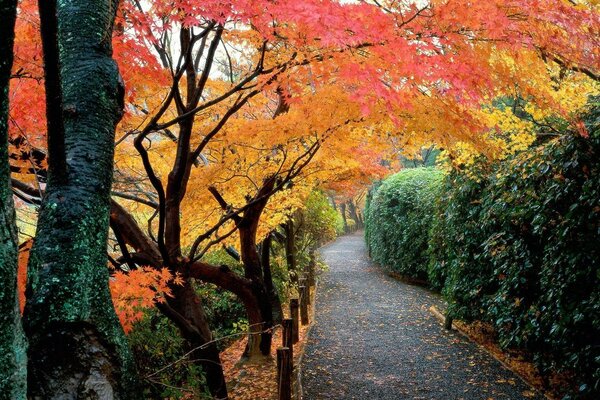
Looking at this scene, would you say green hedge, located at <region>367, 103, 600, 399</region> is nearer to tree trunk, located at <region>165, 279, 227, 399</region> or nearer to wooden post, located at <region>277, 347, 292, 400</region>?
wooden post, located at <region>277, 347, 292, 400</region>

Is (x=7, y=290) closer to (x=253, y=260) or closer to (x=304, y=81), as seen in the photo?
(x=304, y=81)

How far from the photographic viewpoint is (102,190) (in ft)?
7.59

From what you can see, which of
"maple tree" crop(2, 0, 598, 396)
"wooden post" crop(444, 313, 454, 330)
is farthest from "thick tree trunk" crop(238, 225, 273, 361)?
"wooden post" crop(444, 313, 454, 330)

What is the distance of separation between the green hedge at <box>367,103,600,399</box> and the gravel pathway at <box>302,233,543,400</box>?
641 millimetres

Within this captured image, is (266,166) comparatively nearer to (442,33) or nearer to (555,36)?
(442,33)

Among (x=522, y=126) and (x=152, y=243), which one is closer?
(x=152, y=243)

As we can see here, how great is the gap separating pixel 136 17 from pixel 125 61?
0.44 metres

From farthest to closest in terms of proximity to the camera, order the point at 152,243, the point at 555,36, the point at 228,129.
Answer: the point at 228,129
the point at 152,243
the point at 555,36

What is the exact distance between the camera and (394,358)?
23.9 ft

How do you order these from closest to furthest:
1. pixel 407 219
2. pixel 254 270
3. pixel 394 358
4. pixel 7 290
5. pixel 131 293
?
pixel 7 290 → pixel 131 293 → pixel 394 358 → pixel 254 270 → pixel 407 219

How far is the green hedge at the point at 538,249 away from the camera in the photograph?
4.03 meters

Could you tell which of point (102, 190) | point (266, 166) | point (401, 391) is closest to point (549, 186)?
point (401, 391)

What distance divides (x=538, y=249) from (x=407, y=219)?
9.12 m

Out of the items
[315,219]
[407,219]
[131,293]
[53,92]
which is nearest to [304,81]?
[131,293]
